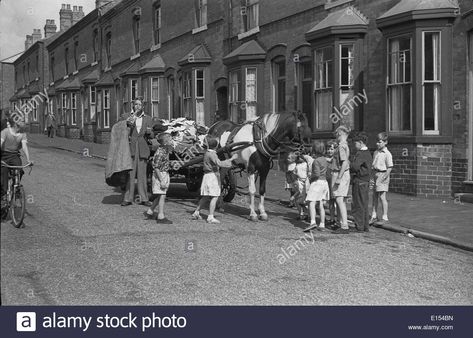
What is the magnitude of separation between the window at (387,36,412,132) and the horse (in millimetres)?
5638

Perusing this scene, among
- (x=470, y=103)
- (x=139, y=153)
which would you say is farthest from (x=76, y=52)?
(x=470, y=103)

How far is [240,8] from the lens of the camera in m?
22.7

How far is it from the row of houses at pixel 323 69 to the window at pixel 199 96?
0.14 feet

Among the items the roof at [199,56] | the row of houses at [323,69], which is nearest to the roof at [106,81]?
the row of houses at [323,69]

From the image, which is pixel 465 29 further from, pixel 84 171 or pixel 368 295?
pixel 84 171

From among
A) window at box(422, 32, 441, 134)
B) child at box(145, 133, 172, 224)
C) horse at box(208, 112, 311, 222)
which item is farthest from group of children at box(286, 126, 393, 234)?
window at box(422, 32, 441, 134)

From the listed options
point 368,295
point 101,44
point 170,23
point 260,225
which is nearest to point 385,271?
point 368,295

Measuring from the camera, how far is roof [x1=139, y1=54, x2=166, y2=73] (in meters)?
29.5

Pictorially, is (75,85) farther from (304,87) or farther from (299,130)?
(299,130)

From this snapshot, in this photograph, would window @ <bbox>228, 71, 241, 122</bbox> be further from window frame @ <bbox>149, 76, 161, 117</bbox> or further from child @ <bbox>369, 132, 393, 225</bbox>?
child @ <bbox>369, 132, 393, 225</bbox>

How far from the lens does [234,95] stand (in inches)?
889

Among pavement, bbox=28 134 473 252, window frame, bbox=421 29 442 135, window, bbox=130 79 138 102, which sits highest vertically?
window, bbox=130 79 138 102

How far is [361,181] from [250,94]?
40.0 feet

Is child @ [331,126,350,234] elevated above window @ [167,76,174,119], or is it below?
below
